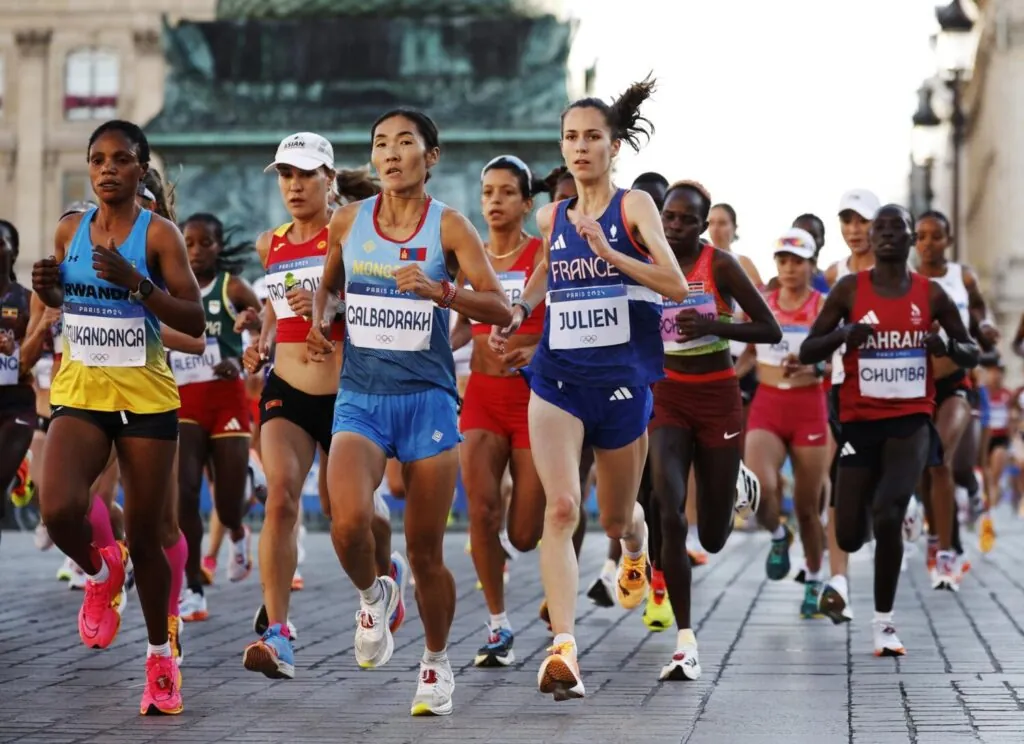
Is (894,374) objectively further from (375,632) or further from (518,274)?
(375,632)

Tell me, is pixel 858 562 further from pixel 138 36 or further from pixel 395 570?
pixel 138 36

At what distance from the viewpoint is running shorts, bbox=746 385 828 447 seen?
1255 centimetres

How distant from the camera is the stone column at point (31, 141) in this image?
3044 inches

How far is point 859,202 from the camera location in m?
12.9

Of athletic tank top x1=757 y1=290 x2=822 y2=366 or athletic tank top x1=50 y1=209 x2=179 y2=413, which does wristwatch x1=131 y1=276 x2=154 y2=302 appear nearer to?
athletic tank top x1=50 y1=209 x2=179 y2=413

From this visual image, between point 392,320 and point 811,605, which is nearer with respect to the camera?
point 392,320

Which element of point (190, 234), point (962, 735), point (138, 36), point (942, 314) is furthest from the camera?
point (138, 36)

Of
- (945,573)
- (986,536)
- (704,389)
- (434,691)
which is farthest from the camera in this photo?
(986,536)

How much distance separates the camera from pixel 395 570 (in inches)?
352

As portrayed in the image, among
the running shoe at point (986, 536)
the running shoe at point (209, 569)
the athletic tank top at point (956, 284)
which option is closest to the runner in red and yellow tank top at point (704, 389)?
the athletic tank top at point (956, 284)

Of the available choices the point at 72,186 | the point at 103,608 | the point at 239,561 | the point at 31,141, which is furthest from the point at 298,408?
the point at 72,186

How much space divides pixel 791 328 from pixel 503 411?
3734 mm

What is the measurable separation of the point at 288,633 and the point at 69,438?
3.77ft

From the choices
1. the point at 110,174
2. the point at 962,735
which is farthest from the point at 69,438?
the point at 962,735
